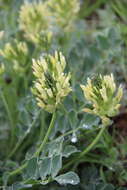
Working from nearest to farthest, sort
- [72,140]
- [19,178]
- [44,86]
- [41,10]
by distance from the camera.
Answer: [44,86], [72,140], [19,178], [41,10]

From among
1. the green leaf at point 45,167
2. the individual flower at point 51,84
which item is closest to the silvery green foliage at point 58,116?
the green leaf at point 45,167

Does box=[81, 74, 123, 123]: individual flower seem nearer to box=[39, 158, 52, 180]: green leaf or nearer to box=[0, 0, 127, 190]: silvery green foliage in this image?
box=[0, 0, 127, 190]: silvery green foliage

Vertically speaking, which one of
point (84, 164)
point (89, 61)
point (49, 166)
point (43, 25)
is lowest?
point (49, 166)

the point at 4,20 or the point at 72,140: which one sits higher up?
the point at 4,20

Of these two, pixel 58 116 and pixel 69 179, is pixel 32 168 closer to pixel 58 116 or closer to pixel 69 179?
pixel 69 179

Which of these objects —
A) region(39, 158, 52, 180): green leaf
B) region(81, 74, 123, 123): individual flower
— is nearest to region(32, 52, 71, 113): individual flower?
region(81, 74, 123, 123): individual flower

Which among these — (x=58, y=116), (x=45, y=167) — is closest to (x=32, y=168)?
(x=45, y=167)

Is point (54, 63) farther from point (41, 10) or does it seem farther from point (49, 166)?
point (41, 10)

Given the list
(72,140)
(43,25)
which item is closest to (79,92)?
(72,140)

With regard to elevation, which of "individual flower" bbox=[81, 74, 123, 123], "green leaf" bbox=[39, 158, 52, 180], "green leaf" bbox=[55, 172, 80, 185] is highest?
"individual flower" bbox=[81, 74, 123, 123]
